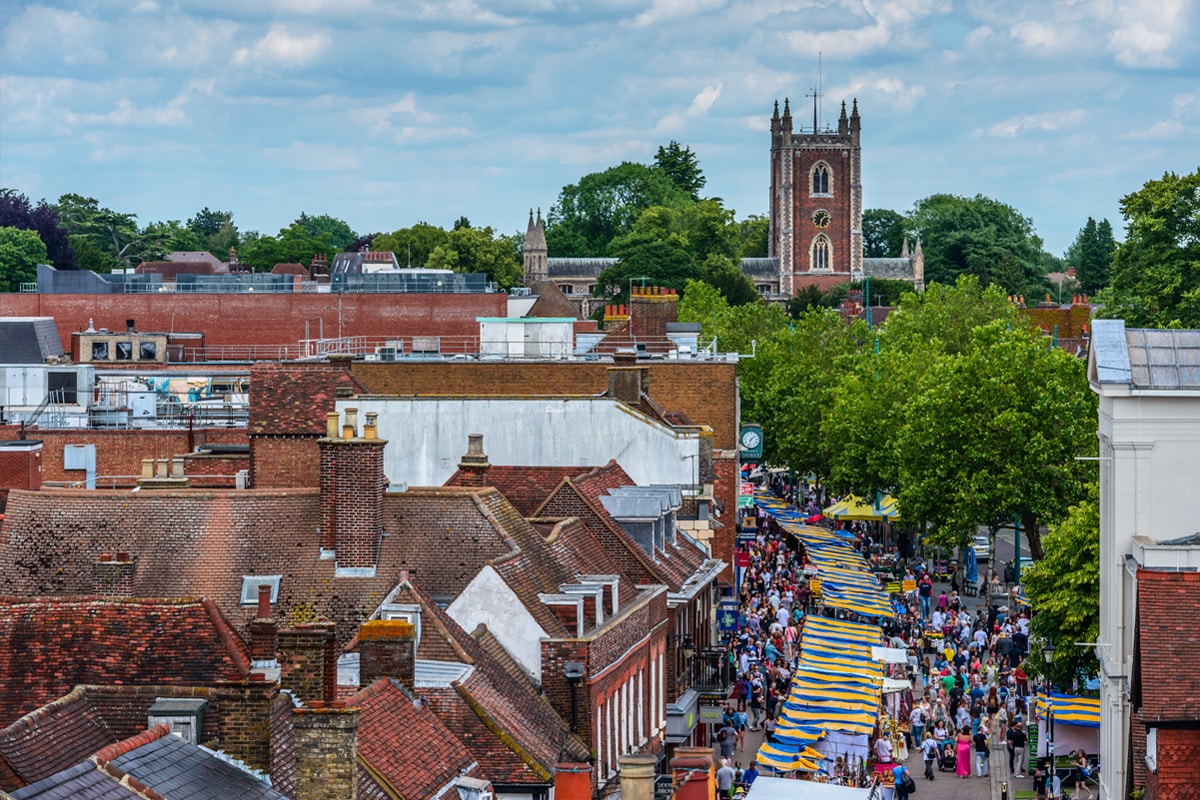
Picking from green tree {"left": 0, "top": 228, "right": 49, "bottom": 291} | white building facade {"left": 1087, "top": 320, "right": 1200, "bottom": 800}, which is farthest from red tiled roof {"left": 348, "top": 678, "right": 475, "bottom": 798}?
green tree {"left": 0, "top": 228, "right": 49, "bottom": 291}

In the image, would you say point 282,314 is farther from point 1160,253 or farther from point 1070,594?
point 1070,594

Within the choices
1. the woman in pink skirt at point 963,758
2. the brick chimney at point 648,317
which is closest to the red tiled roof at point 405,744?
the woman in pink skirt at point 963,758

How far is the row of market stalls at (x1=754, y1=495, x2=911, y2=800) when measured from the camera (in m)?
46.2

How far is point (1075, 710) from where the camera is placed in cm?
4559

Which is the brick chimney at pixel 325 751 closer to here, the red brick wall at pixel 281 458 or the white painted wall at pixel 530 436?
the red brick wall at pixel 281 458

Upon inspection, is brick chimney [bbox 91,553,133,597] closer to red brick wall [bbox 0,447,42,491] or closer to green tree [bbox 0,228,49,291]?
red brick wall [bbox 0,447,42,491]

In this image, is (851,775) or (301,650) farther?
(851,775)

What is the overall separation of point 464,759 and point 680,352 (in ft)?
151

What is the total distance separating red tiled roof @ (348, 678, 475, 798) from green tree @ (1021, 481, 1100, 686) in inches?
944

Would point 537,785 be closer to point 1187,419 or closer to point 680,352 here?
point 1187,419

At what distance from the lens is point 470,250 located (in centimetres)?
19500

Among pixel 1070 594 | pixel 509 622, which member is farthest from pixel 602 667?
pixel 1070 594

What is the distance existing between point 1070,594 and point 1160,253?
40382mm

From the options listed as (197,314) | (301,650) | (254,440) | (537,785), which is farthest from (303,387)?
(197,314)
